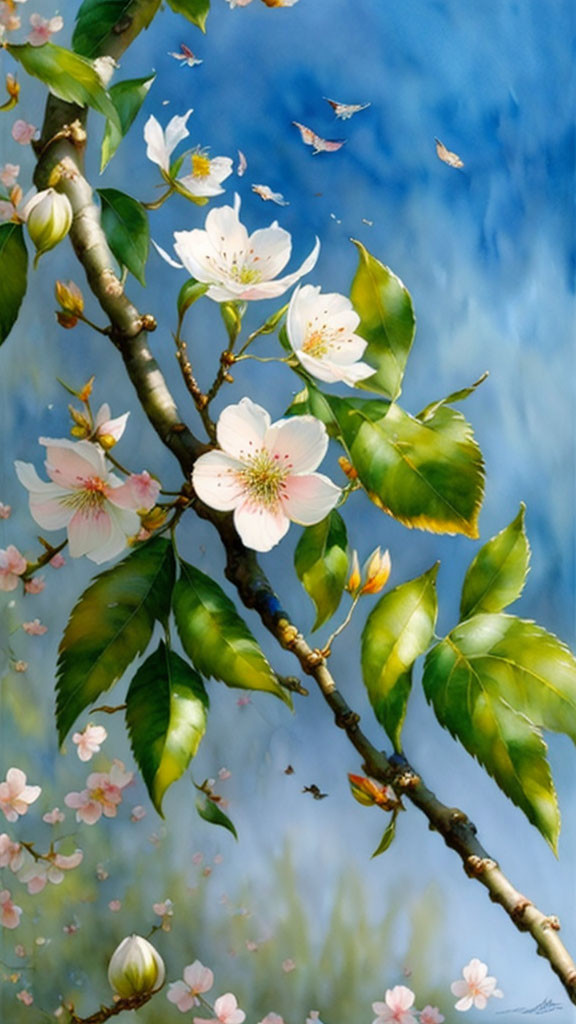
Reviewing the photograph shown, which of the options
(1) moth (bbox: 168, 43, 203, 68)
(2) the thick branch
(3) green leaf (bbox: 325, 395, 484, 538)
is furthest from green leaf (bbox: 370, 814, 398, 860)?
(1) moth (bbox: 168, 43, 203, 68)

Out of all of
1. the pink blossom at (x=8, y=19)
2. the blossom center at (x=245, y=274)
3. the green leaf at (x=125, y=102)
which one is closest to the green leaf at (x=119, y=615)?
the blossom center at (x=245, y=274)

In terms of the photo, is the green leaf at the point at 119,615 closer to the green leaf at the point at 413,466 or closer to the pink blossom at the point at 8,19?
the green leaf at the point at 413,466

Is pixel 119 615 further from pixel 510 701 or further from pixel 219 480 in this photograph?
pixel 510 701

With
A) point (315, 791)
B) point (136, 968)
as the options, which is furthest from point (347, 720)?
point (136, 968)

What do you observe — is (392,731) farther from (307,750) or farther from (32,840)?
(32,840)

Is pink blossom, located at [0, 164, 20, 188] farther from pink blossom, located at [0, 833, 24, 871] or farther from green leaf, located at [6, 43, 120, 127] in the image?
pink blossom, located at [0, 833, 24, 871]

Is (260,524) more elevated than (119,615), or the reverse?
(260,524)

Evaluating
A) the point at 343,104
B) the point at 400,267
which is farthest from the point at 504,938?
the point at 343,104

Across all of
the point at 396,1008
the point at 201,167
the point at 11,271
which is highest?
the point at 201,167
